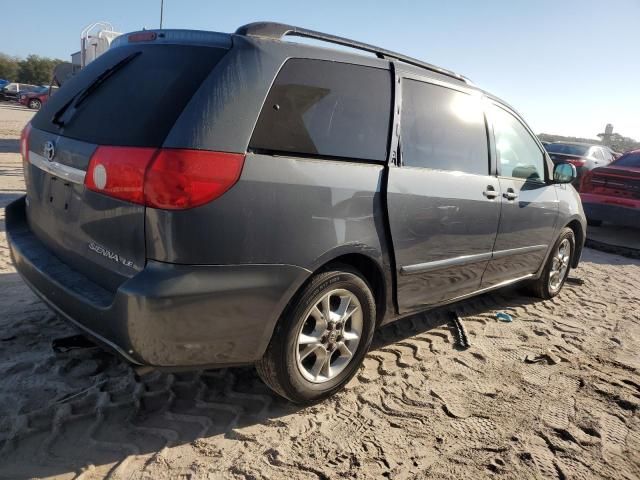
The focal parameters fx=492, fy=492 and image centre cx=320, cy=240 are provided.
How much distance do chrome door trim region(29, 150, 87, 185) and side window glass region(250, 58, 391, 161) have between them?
805mm

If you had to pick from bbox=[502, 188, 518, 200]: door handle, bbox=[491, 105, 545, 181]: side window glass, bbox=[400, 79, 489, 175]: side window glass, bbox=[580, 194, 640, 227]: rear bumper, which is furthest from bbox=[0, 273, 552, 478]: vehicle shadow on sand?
bbox=[580, 194, 640, 227]: rear bumper

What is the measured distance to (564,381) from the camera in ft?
10.4

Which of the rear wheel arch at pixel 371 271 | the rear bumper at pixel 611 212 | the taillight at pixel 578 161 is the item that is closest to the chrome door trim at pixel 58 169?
the rear wheel arch at pixel 371 271

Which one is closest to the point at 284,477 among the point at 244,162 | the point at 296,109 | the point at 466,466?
the point at 466,466

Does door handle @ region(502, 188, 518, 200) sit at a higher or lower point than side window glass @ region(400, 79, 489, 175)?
lower

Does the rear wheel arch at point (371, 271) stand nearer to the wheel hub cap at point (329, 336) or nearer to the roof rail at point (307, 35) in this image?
the wheel hub cap at point (329, 336)

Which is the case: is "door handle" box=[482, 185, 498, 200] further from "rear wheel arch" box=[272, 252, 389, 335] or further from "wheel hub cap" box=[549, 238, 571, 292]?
"wheel hub cap" box=[549, 238, 571, 292]

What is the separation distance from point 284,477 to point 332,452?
0.93 ft

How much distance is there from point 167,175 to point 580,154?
14.4 m

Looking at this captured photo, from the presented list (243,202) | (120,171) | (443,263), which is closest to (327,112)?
(243,202)

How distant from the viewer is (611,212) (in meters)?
8.10

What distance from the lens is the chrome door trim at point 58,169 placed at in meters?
2.22

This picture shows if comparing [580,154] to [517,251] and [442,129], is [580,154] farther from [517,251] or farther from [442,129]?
[442,129]

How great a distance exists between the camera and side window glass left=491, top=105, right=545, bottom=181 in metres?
3.83
